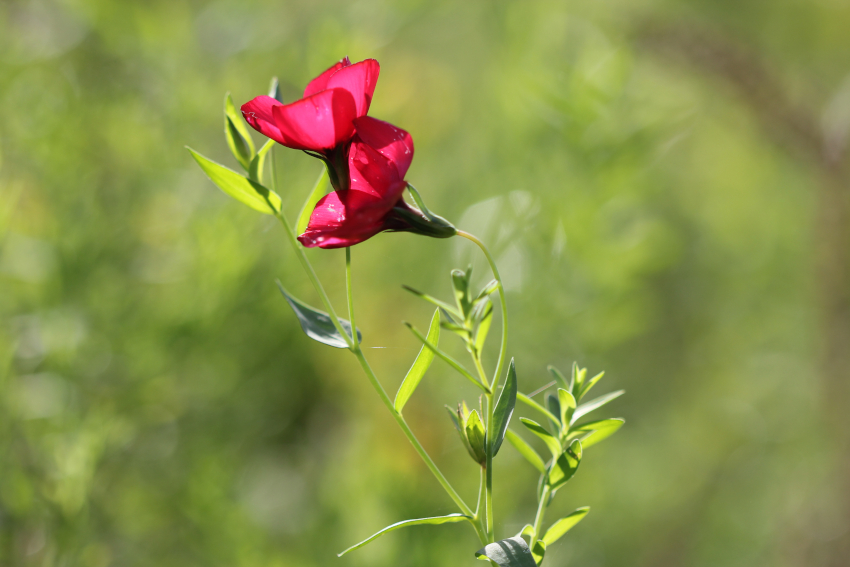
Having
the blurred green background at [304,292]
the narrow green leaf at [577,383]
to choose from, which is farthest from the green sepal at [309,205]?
the blurred green background at [304,292]

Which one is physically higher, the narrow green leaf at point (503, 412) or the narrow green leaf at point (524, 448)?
the narrow green leaf at point (503, 412)

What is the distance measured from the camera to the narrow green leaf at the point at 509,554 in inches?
5.4

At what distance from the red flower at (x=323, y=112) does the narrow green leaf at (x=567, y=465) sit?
4.3 inches

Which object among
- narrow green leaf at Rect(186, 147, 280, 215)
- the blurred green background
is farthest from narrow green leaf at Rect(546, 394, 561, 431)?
the blurred green background

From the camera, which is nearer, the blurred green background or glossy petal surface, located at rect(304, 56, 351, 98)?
glossy petal surface, located at rect(304, 56, 351, 98)

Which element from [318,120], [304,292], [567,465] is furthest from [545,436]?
[304,292]

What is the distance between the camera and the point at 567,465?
0.17 metres

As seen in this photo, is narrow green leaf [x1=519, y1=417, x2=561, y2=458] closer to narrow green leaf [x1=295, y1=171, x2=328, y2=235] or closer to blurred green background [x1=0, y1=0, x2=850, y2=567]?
narrow green leaf [x1=295, y1=171, x2=328, y2=235]

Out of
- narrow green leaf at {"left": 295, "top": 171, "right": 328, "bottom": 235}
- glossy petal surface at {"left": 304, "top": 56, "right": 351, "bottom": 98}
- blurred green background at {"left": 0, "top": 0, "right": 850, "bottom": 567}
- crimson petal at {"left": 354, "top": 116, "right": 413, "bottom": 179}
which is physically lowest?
blurred green background at {"left": 0, "top": 0, "right": 850, "bottom": 567}

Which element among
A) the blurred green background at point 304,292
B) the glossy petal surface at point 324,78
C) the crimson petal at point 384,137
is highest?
the glossy petal surface at point 324,78

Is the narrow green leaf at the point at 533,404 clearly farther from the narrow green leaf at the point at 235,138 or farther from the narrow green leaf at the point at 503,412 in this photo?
the narrow green leaf at the point at 235,138

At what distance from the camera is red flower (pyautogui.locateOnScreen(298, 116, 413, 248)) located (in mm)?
135

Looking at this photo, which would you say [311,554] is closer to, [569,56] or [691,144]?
[569,56]

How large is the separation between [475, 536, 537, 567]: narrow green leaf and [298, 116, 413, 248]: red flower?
8 centimetres
